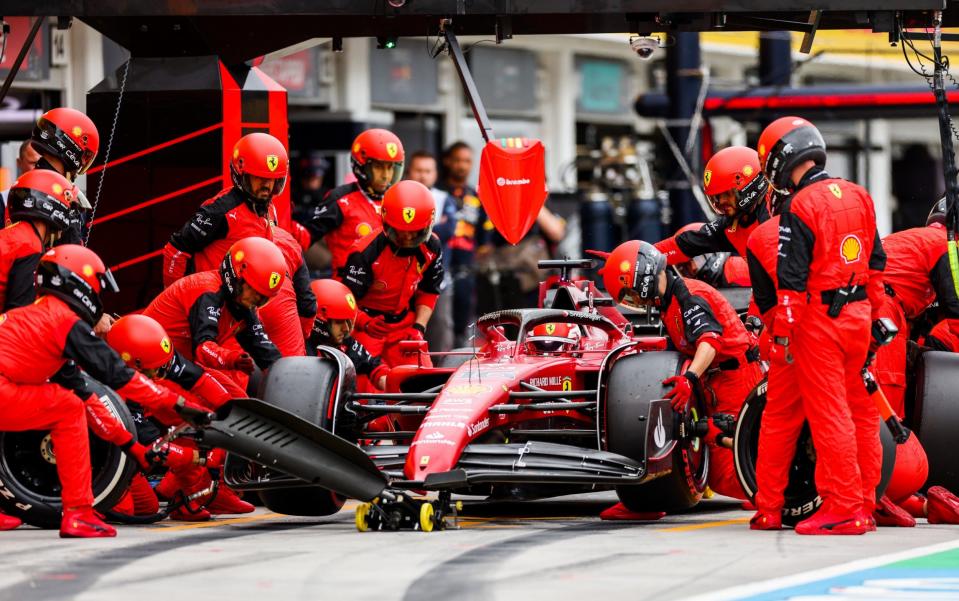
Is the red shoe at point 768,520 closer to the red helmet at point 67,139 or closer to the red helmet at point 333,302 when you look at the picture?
the red helmet at point 333,302

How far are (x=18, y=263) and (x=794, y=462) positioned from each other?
438 centimetres

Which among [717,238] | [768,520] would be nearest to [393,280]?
[717,238]

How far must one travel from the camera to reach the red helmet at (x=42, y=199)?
34.6 feet

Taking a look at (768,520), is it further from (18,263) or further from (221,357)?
(18,263)

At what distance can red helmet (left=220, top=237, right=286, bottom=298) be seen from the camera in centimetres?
1069

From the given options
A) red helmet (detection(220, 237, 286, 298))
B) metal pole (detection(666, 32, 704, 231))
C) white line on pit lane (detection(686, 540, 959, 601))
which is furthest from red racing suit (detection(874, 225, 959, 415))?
metal pole (detection(666, 32, 704, 231))

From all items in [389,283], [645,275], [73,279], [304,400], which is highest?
[73,279]

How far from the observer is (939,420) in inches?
406

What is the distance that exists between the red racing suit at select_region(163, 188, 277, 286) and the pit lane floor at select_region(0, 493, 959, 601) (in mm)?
2373

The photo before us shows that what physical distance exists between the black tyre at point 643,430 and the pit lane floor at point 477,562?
18 cm

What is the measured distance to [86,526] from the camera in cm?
955

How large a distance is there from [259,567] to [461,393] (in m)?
2.30

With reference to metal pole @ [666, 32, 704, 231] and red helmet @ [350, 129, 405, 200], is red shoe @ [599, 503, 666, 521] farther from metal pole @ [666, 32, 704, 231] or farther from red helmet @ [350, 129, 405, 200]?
metal pole @ [666, 32, 704, 231]

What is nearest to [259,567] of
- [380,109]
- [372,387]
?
[372,387]
